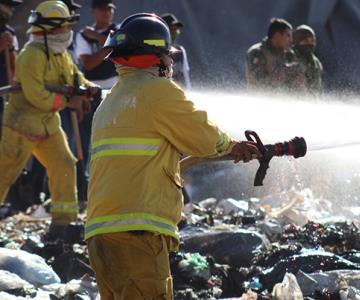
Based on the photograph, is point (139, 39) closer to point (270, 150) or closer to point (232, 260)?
point (270, 150)

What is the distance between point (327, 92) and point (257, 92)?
1.96 m

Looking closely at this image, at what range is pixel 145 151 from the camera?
13.7 ft

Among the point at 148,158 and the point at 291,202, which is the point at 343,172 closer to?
the point at 291,202

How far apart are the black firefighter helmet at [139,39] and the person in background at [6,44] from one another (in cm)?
523

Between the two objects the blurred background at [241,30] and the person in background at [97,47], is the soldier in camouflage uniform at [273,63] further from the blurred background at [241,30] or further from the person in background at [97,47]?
the blurred background at [241,30]

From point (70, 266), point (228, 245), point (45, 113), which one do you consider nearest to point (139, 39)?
point (70, 266)

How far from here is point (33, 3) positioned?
1132cm

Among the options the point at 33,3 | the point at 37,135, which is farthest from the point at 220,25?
the point at 37,135

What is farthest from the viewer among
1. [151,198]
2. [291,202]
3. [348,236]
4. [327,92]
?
[327,92]

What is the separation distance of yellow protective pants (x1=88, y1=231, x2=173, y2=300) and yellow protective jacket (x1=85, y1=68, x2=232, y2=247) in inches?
2.1

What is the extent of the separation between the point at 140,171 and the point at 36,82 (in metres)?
3.47

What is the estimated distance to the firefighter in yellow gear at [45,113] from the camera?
7.49 m

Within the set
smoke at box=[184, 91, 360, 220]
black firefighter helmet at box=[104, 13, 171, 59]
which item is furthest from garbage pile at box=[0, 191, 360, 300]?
black firefighter helmet at box=[104, 13, 171, 59]

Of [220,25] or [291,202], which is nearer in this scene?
[291,202]
